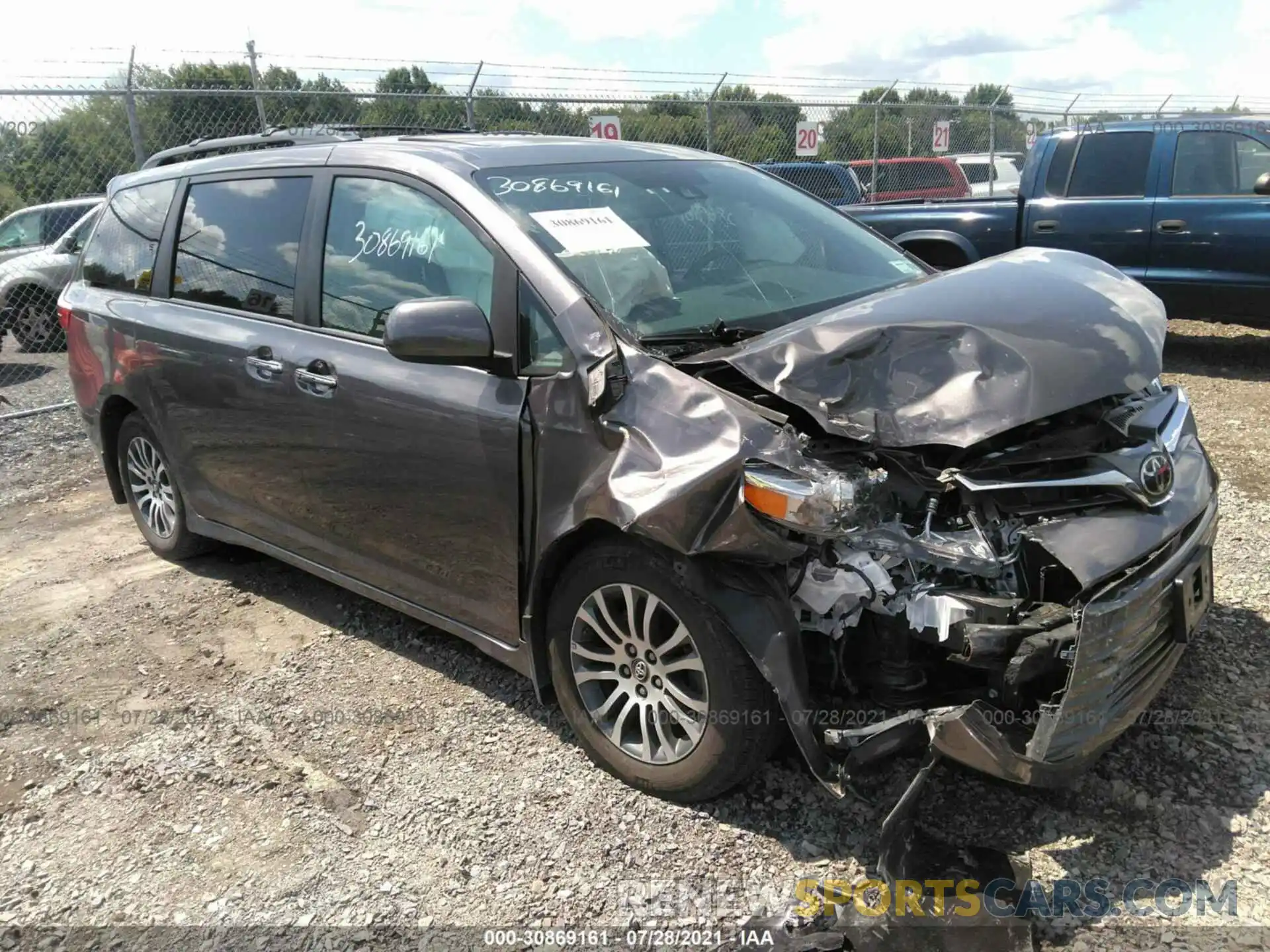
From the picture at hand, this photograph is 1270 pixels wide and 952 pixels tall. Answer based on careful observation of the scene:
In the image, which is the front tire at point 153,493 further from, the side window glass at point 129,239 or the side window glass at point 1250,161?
the side window glass at point 1250,161

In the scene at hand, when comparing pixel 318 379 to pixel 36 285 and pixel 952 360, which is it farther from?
pixel 36 285

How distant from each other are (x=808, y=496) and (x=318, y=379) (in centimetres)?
203

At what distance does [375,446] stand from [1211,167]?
7.29 metres

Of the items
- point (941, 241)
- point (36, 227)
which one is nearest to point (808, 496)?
point (941, 241)

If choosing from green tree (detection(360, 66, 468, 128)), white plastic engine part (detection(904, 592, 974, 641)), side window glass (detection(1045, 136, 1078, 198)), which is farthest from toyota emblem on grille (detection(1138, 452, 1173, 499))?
green tree (detection(360, 66, 468, 128))

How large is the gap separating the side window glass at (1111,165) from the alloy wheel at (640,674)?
7085 mm

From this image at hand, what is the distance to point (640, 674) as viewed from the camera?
116 inches

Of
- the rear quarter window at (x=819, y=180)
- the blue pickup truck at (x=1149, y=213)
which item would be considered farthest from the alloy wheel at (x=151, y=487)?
the rear quarter window at (x=819, y=180)

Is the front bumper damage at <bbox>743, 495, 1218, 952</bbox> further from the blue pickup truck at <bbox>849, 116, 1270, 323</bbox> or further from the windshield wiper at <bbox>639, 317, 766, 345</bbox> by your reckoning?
the blue pickup truck at <bbox>849, 116, 1270, 323</bbox>

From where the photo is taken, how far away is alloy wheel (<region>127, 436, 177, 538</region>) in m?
4.94

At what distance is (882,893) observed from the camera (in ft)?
8.51

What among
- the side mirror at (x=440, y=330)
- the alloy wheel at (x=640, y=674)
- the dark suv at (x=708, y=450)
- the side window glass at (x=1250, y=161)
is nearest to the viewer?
the dark suv at (x=708, y=450)

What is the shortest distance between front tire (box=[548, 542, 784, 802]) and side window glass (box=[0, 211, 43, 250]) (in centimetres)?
1179

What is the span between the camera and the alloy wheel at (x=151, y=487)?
4938mm
